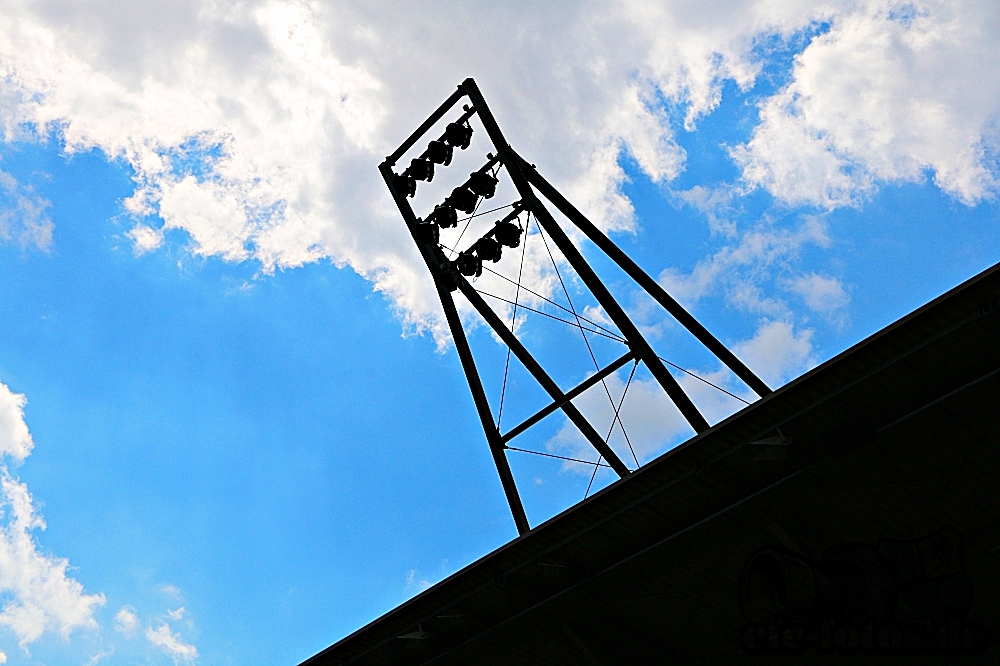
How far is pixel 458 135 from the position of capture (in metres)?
22.6

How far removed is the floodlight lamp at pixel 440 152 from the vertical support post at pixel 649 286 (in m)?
2.40

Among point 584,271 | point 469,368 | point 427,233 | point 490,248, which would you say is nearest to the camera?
point 584,271

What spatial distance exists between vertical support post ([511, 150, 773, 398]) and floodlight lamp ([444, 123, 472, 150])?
2.07 meters

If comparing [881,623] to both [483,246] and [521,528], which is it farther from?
[483,246]

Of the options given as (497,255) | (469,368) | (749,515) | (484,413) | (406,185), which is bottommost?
(749,515)

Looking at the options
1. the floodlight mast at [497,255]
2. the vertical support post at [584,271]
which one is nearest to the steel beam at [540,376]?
the floodlight mast at [497,255]

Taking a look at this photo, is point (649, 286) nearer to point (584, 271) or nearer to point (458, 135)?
point (584, 271)

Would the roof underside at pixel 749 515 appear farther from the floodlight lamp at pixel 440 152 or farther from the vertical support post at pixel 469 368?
the floodlight lamp at pixel 440 152

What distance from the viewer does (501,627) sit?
17.4 meters

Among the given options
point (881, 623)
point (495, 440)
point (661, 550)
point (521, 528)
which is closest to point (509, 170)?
point (495, 440)

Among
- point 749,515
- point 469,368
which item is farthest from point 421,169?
point 749,515

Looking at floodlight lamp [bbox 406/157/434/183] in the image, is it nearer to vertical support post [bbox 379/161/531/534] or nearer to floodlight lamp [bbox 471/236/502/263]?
vertical support post [bbox 379/161/531/534]

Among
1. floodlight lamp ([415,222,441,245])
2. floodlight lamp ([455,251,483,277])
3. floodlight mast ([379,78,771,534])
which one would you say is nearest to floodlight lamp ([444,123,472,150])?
floodlight mast ([379,78,771,534])

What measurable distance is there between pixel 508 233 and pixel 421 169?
122 inches
